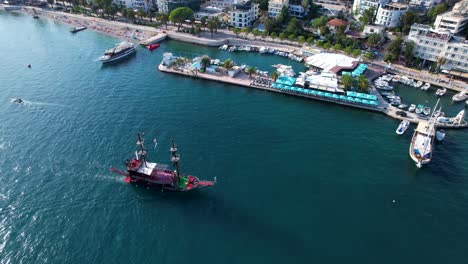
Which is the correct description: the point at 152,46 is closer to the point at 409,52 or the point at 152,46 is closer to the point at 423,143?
the point at 409,52

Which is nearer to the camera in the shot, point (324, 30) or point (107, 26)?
point (324, 30)

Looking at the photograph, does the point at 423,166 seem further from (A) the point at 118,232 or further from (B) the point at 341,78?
(A) the point at 118,232

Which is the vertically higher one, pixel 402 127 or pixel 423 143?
pixel 402 127

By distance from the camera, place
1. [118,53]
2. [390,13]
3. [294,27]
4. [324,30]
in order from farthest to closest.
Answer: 1. [390,13]
2. [294,27]
3. [324,30]
4. [118,53]

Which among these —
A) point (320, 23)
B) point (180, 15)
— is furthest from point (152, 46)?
point (320, 23)

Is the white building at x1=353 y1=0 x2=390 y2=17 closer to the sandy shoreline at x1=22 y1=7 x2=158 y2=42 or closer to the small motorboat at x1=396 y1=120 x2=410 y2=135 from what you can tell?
the small motorboat at x1=396 y1=120 x2=410 y2=135

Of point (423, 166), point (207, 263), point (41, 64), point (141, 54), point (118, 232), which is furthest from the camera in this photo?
point (141, 54)

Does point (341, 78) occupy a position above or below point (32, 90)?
above

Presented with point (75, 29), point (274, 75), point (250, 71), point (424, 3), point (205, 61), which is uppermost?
point (424, 3)

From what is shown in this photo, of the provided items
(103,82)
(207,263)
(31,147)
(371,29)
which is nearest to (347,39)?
(371,29)
